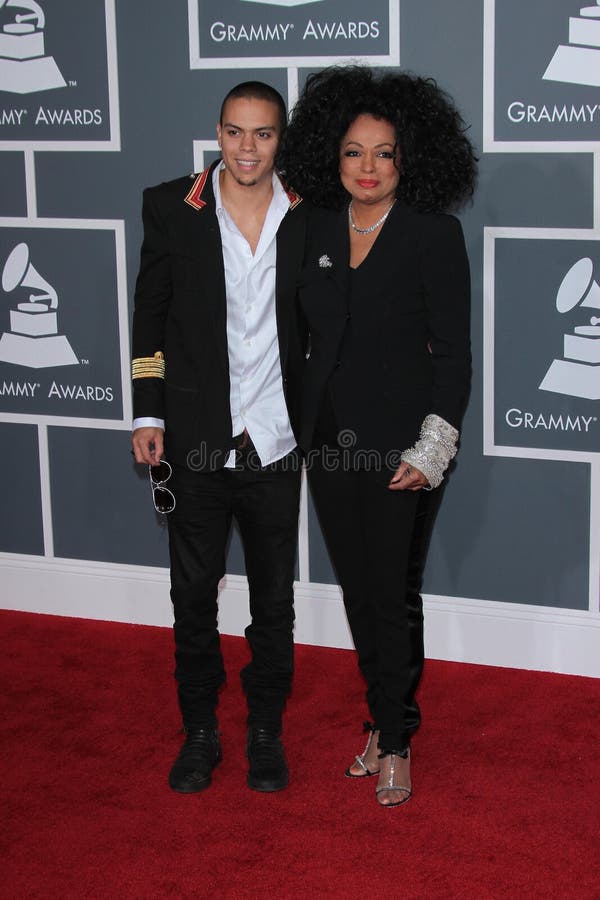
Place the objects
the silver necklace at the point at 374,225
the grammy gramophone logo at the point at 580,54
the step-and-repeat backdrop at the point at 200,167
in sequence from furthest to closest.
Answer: the step-and-repeat backdrop at the point at 200,167 < the grammy gramophone logo at the point at 580,54 < the silver necklace at the point at 374,225

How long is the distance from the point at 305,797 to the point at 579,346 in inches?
56.1

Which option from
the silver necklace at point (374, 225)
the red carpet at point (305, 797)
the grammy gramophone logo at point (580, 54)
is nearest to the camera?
the red carpet at point (305, 797)

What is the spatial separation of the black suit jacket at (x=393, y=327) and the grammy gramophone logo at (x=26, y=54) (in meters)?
1.46

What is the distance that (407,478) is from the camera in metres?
2.55

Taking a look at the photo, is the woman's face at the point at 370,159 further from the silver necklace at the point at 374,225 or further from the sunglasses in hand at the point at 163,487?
the sunglasses in hand at the point at 163,487

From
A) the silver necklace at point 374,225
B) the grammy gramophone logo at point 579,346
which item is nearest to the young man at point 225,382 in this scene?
the silver necklace at point 374,225

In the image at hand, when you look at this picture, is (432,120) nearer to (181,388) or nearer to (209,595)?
(181,388)

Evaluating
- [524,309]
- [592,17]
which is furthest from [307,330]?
[592,17]

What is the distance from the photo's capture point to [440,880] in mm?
2451

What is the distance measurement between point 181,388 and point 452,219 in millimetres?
732

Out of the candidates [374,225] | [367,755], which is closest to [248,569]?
[367,755]

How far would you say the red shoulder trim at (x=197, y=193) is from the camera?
2.68 meters

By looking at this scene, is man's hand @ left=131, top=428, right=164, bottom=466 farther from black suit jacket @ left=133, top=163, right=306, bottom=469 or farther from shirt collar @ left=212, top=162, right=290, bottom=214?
shirt collar @ left=212, top=162, right=290, bottom=214

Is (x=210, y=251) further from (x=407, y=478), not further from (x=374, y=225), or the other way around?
(x=407, y=478)
